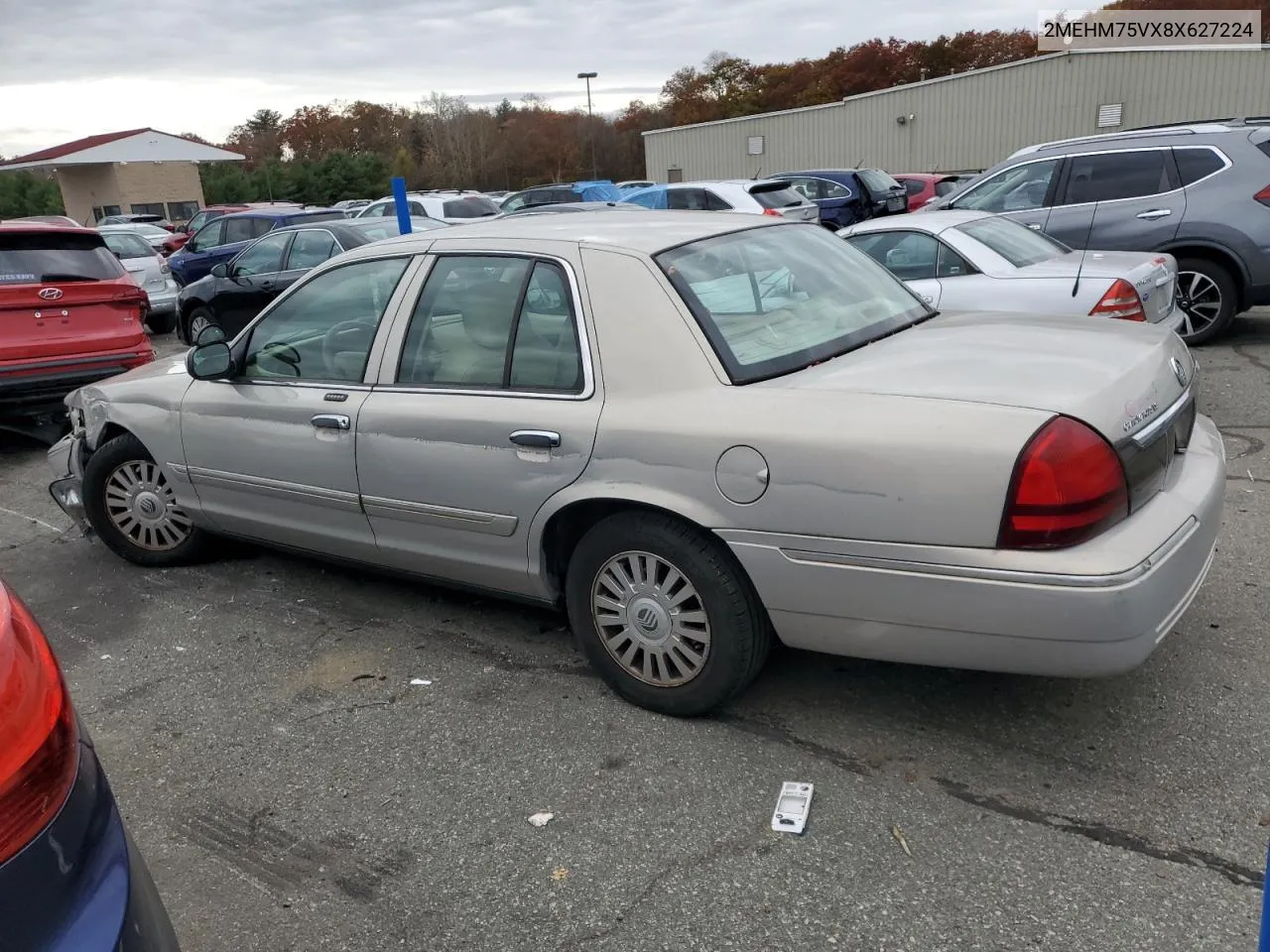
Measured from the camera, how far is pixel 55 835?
154cm

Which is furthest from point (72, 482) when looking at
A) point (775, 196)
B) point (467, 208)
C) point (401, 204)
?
point (467, 208)

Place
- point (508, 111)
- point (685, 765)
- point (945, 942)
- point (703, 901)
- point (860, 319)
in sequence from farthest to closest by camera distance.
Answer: point (508, 111) → point (860, 319) → point (685, 765) → point (703, 901) → point (945, 942)

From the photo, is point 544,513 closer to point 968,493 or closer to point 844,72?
point 968,493

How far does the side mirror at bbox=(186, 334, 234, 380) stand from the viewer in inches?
171

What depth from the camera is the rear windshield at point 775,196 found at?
15.2m

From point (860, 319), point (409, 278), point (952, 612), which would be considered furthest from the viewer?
point (409, 278)

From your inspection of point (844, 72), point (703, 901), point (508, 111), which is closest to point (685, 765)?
point (703, 901)

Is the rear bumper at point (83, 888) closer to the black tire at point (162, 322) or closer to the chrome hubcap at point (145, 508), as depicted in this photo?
the chrome hubcap at point (145, 508)

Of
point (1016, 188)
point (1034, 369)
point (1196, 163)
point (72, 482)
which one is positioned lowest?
point (72, 482)

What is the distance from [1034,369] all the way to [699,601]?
1.21 m

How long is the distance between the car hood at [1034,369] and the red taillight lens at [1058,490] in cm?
8

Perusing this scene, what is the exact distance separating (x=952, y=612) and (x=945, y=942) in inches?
32.0

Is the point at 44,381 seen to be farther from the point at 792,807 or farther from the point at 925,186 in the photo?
the point at 925,186

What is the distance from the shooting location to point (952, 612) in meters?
2.72
